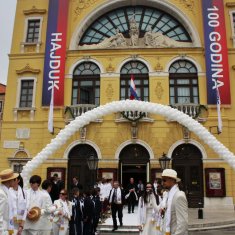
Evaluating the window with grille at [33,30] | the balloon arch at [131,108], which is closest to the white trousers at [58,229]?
the balloon arch at [131,108]

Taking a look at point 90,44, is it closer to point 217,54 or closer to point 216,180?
point 217,54

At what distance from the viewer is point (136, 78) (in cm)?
2122

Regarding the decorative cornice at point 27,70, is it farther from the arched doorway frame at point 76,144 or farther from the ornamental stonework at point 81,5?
the arched doorway frame at point 76,144

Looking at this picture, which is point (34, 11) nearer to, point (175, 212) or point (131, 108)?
point (131, 108)

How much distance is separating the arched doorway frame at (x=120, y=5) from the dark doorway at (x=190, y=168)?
23.3ft

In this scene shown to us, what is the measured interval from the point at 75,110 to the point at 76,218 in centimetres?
1228

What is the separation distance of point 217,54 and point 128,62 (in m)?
5.68

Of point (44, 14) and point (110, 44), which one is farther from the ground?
point (44, 14)

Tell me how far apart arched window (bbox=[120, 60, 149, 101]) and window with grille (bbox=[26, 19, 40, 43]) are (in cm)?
671

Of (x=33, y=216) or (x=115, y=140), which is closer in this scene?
(x=33, y=216)

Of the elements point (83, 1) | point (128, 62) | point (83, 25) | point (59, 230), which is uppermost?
point (83, 1)

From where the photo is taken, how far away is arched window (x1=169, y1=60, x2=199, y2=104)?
67.4 feet

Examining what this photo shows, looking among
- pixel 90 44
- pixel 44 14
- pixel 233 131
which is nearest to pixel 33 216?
pixel 233 131

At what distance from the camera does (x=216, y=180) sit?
18688 millimetres
